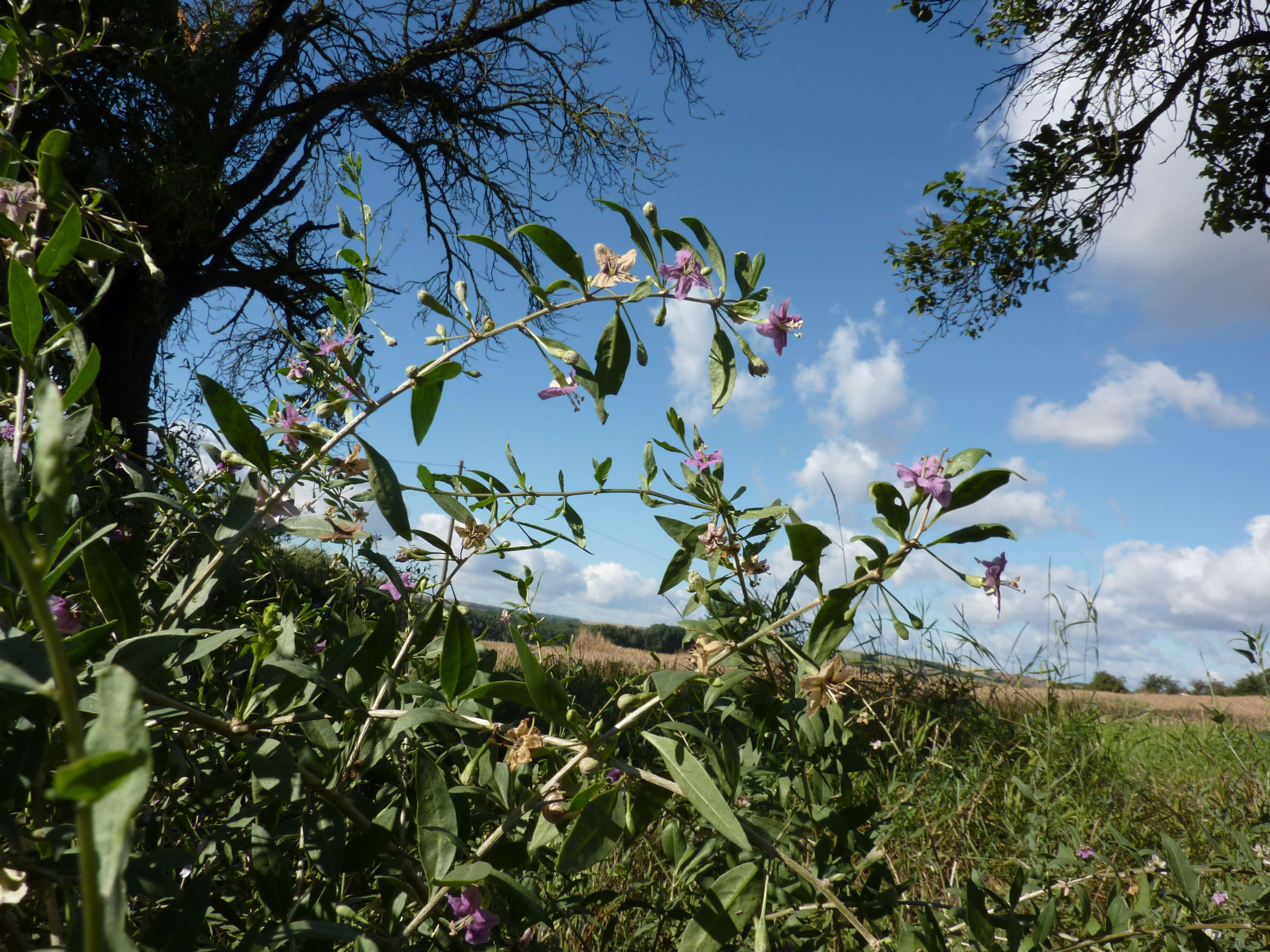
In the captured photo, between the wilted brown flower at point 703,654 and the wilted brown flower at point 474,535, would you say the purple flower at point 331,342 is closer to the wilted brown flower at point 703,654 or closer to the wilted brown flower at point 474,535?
the wilted brown flower at point 474,535

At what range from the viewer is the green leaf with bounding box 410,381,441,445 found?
56 centimetres

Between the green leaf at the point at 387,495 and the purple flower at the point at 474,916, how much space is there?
24 cm

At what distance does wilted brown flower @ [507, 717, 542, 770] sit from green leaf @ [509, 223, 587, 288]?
1.11 feet

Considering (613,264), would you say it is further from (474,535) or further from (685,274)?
(474,535)

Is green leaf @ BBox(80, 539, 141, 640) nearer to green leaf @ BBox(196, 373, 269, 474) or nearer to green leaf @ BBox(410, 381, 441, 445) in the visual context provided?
green leaf @ BBox(196, 373, 269, 474)

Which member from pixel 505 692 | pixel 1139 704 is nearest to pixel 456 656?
pixel 505 692

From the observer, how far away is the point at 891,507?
1.64 ft

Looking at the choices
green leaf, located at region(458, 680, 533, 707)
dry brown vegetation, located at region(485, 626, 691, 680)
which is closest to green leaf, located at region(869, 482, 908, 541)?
green leaf, located at region(458, 680, 533, 707)

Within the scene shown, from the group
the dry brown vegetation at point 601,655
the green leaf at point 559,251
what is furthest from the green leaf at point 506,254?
the dry brown vegetation at point 601,655

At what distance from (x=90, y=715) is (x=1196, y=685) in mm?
3839

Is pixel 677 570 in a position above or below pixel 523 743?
above

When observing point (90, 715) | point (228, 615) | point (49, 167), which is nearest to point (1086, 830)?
point (228, 615)

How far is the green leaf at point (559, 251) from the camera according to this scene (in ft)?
1.82

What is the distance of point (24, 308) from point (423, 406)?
0.82 ft
